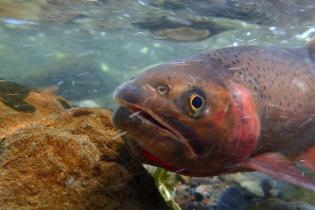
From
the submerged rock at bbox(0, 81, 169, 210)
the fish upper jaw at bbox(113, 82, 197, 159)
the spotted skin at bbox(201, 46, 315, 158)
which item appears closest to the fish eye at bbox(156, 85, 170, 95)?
the fish upper jaw at bbox(113, 82, 197, 159)

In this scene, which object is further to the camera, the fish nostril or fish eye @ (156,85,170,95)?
fish eye @ (156,85,170,95)

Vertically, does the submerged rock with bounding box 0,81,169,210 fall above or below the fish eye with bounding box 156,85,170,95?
below

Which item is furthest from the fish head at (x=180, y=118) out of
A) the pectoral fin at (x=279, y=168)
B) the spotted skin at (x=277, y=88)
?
the spotted skin at (x=277, y=88)

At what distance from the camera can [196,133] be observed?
277 cm

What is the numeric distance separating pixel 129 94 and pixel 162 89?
1.03 feet

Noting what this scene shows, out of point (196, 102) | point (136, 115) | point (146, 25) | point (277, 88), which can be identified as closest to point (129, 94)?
point (136, 115)

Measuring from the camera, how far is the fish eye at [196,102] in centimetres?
277

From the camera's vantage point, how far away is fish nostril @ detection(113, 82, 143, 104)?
2570mm

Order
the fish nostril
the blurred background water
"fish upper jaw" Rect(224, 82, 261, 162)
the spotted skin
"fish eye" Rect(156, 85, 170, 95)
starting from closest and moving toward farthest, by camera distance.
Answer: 1. the fish nostril
2. "fish eye" Rect(156, 85, 170, 95)
3. "fish upper jaw" Rect(224, 82, 261, 162)
4. the spotted skin
5. the blurred background water

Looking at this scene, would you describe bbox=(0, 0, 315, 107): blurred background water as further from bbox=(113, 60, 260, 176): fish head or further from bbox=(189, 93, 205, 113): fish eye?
bbox=(189, 93, 205, 113): fish eye

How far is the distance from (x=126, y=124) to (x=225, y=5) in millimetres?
11526

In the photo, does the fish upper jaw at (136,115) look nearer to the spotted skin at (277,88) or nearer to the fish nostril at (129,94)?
the fish nostril at (129,94)

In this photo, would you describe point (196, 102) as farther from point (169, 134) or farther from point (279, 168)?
point (279, 168)

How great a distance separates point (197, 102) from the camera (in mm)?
2826
